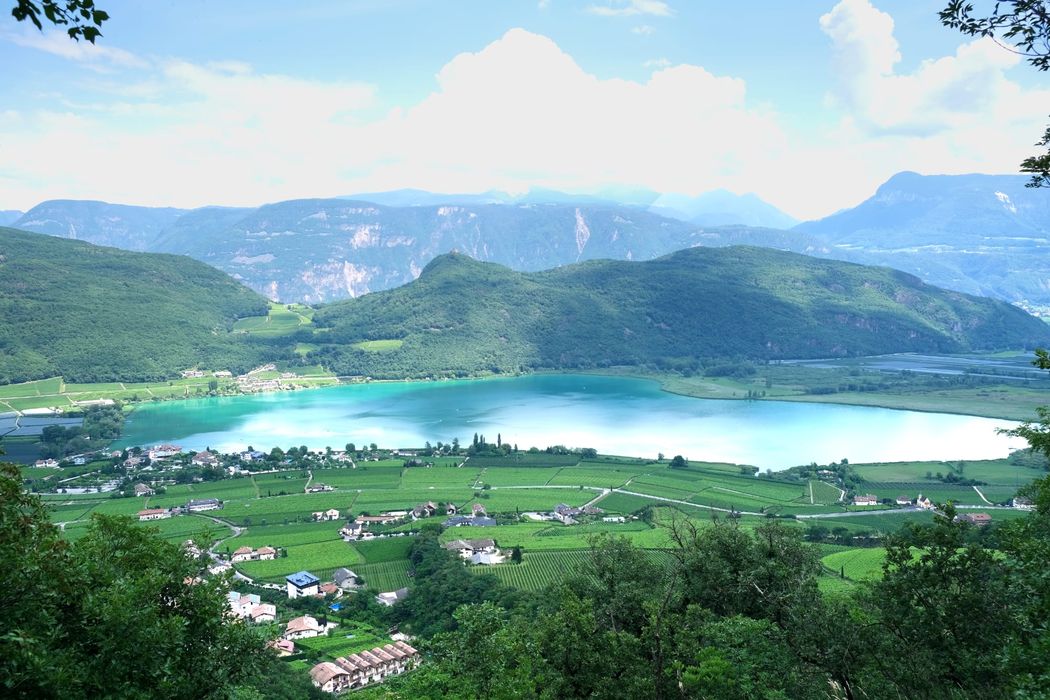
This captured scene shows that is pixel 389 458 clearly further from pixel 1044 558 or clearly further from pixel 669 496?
pixel 1044 558

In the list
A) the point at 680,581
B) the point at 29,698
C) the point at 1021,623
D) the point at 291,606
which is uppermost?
the point at 29,698

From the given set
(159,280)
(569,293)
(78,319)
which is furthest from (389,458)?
(159,280)

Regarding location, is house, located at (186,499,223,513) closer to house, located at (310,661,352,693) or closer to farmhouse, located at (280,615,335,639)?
farmhouse, located at (280,615,335,639)

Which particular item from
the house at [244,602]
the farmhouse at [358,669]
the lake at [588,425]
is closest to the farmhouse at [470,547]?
the house at [244,602]

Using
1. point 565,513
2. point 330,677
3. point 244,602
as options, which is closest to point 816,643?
point 330,677

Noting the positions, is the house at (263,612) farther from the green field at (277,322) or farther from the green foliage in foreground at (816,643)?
the green field at (277,322)

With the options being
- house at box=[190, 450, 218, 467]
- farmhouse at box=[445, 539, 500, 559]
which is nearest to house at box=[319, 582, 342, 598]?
farmhouse at box=[445, 539, 500, 559]
